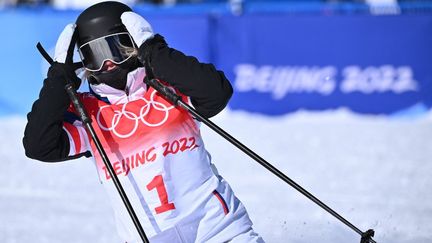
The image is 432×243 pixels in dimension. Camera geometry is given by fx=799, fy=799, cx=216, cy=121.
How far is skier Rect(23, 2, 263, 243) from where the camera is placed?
341 centimetres

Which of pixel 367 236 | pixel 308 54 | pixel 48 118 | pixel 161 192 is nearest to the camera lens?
pixel 48 118

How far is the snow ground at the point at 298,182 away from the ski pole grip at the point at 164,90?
5.99 feet

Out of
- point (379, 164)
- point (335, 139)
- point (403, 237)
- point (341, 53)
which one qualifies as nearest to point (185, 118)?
point (403, 237)

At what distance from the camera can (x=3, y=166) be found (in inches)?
323

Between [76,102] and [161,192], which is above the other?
[76,102]

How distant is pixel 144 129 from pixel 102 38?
0.44 metres

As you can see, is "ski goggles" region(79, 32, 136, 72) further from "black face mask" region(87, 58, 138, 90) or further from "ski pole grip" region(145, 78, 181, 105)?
"ski pole grip" region(145, 78, 181, 105)

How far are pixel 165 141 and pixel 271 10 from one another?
7.67 meters

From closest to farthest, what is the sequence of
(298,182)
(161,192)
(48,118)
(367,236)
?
(48,118), (161,192), (367,236), (298,182)

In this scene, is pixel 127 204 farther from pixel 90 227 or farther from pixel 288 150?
pixel 288 150

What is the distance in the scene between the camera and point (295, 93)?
10594mm

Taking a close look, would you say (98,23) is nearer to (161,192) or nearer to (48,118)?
(48,118)

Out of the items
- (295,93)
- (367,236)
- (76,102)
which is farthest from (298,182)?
(76,102)

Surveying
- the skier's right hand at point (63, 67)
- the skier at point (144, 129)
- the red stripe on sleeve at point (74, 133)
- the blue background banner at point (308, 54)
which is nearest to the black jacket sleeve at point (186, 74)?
the skier at point (144, 129)
